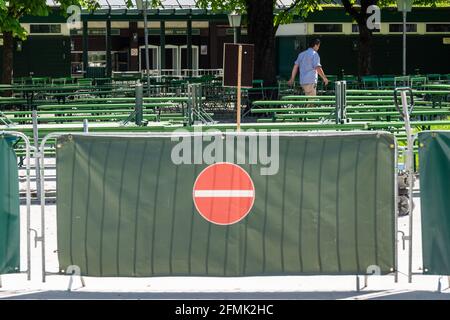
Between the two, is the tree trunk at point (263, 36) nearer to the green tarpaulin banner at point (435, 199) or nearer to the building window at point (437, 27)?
the building window at point (437, 27)

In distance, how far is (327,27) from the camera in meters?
48.5

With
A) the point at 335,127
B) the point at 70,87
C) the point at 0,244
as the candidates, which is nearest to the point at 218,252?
the point at 0,244

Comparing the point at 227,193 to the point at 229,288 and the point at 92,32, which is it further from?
the point at 92,32

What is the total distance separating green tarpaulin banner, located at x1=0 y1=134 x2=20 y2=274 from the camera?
29.5ft

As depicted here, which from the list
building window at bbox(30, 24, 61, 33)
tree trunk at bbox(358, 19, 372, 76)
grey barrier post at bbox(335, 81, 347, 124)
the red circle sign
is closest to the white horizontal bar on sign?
the red circle sign

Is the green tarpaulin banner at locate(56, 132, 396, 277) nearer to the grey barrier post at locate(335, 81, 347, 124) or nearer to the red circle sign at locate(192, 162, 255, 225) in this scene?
the red circle sign at locate(192, 162, 255, 225)

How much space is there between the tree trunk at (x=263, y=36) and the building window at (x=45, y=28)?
17.3 metres

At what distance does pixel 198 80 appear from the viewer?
98.6ft

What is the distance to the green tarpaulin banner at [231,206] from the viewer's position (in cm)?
891

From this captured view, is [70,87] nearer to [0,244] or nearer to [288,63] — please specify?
[0,244]

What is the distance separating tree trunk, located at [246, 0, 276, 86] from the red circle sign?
21063 mm

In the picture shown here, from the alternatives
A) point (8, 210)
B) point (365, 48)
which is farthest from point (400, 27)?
point (8, 210)

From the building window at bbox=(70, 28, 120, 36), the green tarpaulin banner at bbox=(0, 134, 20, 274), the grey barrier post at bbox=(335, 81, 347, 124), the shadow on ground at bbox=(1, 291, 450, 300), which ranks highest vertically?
the building window at bbox=(70, 28, 120, 36)

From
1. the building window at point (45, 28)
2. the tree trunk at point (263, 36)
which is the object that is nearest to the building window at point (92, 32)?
the building window at point (45, 28)
